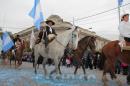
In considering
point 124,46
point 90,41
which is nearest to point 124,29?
point 124,46

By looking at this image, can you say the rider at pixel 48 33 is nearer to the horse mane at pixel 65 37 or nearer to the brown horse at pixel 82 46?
the horse mane at pixel 65 37

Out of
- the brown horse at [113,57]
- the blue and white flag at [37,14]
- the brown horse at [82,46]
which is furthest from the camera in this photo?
the brown horse at [82,46]

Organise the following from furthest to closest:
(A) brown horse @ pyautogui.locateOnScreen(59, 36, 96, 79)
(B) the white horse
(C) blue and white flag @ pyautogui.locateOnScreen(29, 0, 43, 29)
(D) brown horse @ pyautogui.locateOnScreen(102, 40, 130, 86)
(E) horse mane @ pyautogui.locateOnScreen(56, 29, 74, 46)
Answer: (A) brown horse @ pyautogui.locateOnScreen(59, 36, 96, 79), (C) blue and white flag @ pyautogui.locateOnScreen(29, 0, 43, 29), (E) horse mane @ pyautogui.locateOnScreen(56, 29, 74, 46), (B) the white horse, (D) brown horse @ pyautogui.locateOnScreen(102, 40, 130, 86)

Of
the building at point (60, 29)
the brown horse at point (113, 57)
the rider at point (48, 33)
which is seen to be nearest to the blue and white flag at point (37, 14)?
the rider at point (48, 33)

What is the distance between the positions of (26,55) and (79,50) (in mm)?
32556

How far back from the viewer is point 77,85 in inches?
493

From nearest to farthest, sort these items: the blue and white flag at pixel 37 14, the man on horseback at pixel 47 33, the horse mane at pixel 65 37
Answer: the horse mane at pixel 65 37 < the man on horseback at pixel 47 33 < the blue and white flag at pixel 37 14

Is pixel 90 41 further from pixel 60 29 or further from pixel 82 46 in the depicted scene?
pixel 60 29

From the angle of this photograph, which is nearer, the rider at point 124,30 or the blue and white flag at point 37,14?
the rider at point 124,30

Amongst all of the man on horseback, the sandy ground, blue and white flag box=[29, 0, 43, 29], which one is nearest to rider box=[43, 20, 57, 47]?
the man on horseback

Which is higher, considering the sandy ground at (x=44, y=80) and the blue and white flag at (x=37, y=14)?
the blue and white flag at (x=37, y=14)

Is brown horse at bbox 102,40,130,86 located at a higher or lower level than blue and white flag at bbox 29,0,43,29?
lower

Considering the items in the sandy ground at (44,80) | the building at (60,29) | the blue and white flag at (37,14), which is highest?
the building at (60,29)

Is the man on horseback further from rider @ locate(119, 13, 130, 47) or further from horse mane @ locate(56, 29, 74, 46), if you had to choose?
rider @ locate(119, 13, 130, 47)
